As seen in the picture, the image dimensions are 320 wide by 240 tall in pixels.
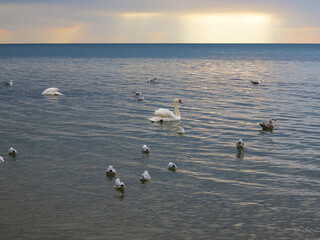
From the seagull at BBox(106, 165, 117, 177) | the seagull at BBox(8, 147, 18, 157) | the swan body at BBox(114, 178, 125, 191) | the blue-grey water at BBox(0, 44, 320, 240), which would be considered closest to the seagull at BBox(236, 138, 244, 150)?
the blue-grey water at BBox(0, 44, 320, 240)

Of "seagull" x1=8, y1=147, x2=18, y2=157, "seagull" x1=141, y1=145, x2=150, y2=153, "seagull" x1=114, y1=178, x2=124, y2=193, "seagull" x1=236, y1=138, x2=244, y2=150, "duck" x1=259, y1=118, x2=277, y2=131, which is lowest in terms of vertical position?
"seagull" x1=114, y1=178, x2=124, y2=193

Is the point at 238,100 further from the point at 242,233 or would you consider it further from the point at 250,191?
the point at 242,233

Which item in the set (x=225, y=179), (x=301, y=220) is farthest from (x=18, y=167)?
(x=301, y=220)

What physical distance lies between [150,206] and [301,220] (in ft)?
14.5

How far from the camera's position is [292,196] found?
47.4ft

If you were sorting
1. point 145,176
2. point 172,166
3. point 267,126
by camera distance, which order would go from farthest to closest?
point 267,126 → point 172,166 → point 145,176

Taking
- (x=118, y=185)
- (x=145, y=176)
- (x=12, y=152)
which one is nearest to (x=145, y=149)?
(x=145, y=176)

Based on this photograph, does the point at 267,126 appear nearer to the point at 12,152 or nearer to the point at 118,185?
the point at 118,185

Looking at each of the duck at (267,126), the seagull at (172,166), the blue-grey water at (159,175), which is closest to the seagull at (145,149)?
the blue-grey water at (159,175)

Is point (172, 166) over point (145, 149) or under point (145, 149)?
under

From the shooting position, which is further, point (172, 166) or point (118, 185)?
point (172, 166)

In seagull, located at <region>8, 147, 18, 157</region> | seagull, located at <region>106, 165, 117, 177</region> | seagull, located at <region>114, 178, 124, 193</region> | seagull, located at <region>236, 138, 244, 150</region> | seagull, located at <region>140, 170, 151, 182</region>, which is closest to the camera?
seagull, located at <region>114, 178, 124, 193</region>

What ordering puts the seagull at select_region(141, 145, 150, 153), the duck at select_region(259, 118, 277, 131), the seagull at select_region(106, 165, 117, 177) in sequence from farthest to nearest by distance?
the duck at select_region(259, 118, 277, 131) < the seagull at select_region(141, 145, 150, 153) < the seagull at select_region(106, 165, 117, 177)

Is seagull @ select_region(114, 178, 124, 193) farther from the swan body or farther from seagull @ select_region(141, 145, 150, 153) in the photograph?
seagull @ select_region(141, 145, 150, 153)
